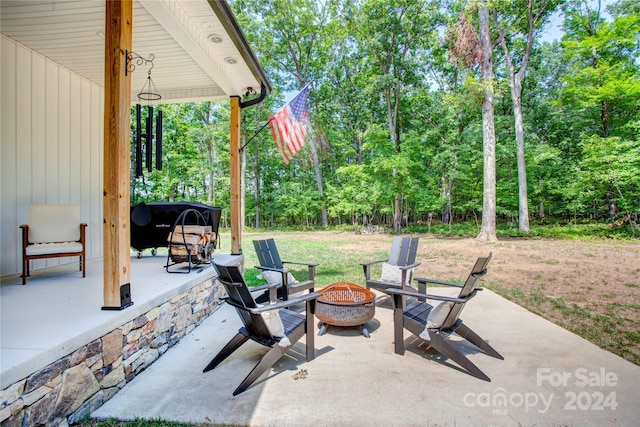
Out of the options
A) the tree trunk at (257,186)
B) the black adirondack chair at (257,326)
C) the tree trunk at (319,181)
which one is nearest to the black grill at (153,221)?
the black adirondack chair at (257,326)

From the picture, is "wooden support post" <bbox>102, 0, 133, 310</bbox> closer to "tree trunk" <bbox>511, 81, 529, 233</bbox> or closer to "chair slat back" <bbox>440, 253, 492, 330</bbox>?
"chair slat back" <bbox>440, 253, 492, 330</bbox>

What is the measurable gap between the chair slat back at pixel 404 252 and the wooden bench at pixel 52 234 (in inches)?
148

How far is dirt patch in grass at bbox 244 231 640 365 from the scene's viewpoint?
3396mm

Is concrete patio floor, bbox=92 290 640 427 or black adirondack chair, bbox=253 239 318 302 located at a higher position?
black adirondack chair, bbox=253 239 318 302

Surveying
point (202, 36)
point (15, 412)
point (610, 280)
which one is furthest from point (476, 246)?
point (15, 412)

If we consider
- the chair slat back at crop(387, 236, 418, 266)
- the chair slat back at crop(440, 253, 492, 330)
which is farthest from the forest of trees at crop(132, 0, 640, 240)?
the chair slat back at crop(440, 253, 492, 330)

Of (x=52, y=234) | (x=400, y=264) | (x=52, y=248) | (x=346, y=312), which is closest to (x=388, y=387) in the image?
(x=346, y=312)

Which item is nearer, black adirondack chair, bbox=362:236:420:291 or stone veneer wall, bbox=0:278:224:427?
stone veneer wall, bbox=0:278:224:427

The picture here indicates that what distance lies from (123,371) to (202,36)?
3.20m

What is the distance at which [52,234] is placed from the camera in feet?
11.9

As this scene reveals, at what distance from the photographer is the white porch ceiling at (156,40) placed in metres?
2.84

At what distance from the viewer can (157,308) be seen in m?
2.57

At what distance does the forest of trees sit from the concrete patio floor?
21.1 ft

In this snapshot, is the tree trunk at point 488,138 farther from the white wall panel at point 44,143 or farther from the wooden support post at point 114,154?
the wooden support post at point 114,154
